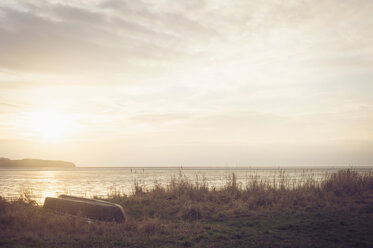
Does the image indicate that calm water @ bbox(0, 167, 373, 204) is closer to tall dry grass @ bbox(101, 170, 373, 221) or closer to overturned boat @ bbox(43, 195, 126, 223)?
tall dry grass @ bbox(101, 170, 373, 221)

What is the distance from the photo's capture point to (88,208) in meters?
11.7

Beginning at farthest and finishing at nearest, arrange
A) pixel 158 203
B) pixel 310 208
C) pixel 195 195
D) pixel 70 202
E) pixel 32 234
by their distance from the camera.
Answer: pixel 195 195 → pixel 158 203 → pixel 310 208 → pixel 70 202 → pixel 32 234

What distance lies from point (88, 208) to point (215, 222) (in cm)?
469

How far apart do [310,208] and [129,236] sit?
823 centimetres

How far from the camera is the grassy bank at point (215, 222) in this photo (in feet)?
27.2

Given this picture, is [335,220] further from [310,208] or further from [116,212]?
[116,212]

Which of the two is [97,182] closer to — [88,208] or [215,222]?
[88,208]

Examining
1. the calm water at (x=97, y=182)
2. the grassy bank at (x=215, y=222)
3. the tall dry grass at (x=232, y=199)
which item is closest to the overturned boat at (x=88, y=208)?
the grassy bank at (x=215, y=222)

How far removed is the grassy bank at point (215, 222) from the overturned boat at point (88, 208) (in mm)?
582

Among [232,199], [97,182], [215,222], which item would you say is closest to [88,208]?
[215,222]

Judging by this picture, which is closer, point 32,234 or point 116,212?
point 32,234

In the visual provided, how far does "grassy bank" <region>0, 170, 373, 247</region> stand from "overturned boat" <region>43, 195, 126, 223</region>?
582mm

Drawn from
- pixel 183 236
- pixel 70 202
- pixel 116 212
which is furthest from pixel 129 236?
pixel 70 202

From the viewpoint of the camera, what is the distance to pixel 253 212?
12703 millimetres
